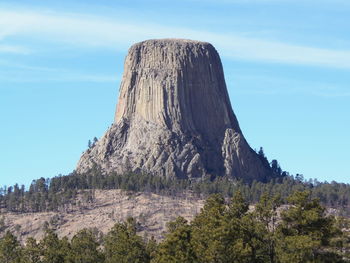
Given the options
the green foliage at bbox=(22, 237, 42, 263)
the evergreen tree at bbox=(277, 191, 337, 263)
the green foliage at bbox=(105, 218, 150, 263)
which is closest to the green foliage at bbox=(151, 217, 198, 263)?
the green foliage at bbox=(105, 218, 150, 263)

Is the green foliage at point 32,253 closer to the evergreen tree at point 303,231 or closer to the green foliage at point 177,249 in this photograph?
the green foliage at point 177,249

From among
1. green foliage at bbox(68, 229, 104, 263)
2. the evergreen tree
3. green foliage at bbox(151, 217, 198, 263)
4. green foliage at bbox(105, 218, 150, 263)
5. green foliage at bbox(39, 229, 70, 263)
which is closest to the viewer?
the evergreen tree

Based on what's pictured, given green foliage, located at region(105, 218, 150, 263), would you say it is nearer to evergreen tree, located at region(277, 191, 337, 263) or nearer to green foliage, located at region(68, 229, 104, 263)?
green foliage, located at region(68, 229, 104, 263)

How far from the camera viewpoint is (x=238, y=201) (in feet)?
417

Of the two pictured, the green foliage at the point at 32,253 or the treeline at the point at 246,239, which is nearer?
the treeline at the point at 246,239

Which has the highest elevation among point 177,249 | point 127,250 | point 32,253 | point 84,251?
point 177,249

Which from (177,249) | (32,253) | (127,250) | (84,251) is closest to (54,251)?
(32,253)

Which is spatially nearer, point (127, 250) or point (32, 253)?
point (127, 250)

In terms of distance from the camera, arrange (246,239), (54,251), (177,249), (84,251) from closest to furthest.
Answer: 1. (246,239)
2. (177,249)
3. (54,251)
4. (84,251)

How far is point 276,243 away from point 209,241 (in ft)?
24.7

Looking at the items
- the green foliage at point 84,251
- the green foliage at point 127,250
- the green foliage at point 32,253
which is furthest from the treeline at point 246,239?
the green foliage at point 32,253

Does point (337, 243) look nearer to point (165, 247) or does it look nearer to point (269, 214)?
point (269, 214)

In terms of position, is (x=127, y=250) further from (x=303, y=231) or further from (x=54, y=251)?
(x=303, y=231)

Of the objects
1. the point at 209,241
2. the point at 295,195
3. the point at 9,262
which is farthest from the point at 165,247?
the point at 9,262
